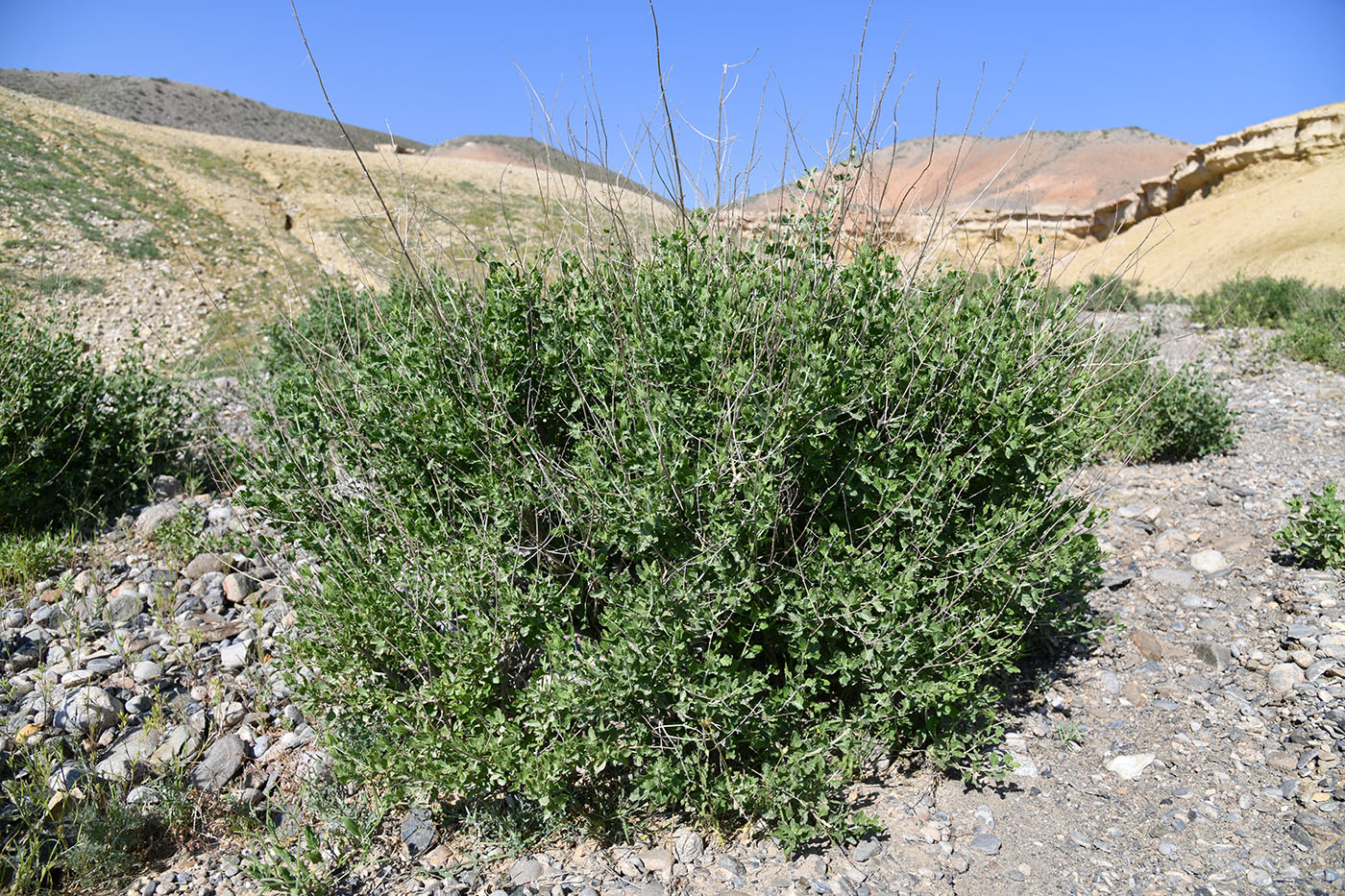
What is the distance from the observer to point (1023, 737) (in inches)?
134

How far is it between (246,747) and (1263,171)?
25.0 m

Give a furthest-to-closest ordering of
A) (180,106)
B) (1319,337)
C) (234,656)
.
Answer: (180,106) < (1319,337) < (234,656)

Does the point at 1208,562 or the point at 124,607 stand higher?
the point at 1208,562

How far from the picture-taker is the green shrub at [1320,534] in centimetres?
420

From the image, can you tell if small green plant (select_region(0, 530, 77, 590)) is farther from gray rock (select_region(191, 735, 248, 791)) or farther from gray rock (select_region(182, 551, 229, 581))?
gray rock (select_region(191, 735, 248, 791))

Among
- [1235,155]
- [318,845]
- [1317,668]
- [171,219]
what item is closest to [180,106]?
[171,219]

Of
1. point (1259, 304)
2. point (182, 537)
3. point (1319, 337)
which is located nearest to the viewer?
point (182, 537)

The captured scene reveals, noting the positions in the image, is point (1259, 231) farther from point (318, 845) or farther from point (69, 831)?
point (69, 831)

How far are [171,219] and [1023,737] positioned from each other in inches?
951

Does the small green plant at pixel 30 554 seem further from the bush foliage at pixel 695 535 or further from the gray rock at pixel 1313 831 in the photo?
the gray rock at pixel 1313 831

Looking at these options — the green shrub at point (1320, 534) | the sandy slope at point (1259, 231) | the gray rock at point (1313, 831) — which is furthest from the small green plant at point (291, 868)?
the sandy slope at point (1259, 231)

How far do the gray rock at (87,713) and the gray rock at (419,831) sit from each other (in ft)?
5.75

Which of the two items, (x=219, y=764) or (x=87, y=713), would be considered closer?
(x=219, y=764)

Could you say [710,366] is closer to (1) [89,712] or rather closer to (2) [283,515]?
(2) [283,515]
